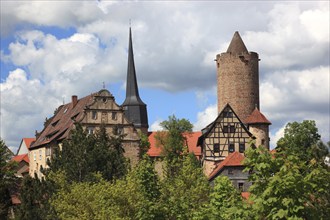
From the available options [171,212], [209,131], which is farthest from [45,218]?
[209,131]

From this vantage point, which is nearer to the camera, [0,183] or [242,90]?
[0,183]

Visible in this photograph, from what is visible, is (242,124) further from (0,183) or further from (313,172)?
(313,172)

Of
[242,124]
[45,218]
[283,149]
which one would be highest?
[242,124]

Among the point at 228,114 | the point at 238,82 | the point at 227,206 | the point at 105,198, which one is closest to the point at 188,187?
the point at 105,198

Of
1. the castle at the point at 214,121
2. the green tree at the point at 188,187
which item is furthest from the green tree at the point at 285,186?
the castle at the point at 214,121

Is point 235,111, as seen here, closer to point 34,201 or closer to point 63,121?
point 63,121

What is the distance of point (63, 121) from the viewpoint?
6869cm

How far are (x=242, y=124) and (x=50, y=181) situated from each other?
1511 inches

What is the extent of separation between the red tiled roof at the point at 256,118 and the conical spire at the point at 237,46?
8456mm

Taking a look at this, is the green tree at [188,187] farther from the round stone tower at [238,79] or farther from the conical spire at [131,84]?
the conical spire at [131,84]

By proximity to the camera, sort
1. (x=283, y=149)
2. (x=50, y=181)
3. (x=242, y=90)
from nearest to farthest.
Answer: (x=283, y=149), (x=50, y=181), (x=242, y=90)

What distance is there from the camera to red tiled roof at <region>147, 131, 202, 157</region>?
280 ft

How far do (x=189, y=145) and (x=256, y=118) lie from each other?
14.2 m

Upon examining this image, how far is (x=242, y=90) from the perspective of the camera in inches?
3187
